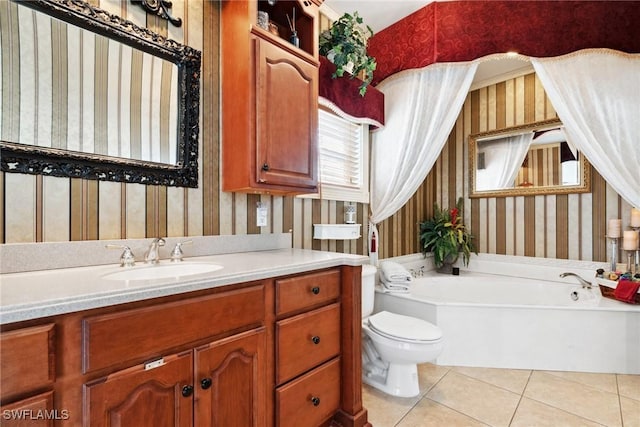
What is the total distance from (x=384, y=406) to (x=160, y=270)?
153 centimetres

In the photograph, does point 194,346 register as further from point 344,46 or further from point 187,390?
point 344,46

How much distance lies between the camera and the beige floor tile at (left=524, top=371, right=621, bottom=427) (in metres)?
1.74

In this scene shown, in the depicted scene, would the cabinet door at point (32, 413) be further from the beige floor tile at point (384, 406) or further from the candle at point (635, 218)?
the candle at point (635, 218)

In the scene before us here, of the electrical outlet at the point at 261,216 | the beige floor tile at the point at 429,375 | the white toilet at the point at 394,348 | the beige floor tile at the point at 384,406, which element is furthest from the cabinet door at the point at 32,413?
the beige floor tile at the point at 429,375

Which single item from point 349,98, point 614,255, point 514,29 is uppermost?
point 514,29

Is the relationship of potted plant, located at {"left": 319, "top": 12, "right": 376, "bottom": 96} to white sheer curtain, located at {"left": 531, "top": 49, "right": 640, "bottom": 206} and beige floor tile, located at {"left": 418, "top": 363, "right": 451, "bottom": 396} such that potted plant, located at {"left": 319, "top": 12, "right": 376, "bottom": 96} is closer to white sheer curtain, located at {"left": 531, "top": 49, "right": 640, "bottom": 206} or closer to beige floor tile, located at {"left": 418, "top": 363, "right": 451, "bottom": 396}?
white sheer curtain, located at {"left": 531, "top": 49, "right": 640, "bottom": 206}

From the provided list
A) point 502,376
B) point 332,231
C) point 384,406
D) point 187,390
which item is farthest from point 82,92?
point 502,376

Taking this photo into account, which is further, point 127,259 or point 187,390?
point 127,259

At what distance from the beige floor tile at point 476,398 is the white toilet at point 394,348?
0.63 feet

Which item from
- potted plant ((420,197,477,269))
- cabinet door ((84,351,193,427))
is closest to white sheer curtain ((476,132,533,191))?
potted plant ((420,197,477,269))

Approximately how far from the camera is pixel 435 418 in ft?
5.73

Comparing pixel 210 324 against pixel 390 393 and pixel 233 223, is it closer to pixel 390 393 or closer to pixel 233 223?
pixel 233 223

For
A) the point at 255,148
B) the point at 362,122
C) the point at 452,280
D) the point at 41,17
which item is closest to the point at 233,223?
the point at 255,148

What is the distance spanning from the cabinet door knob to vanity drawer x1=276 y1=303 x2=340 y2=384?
1.25 feet
